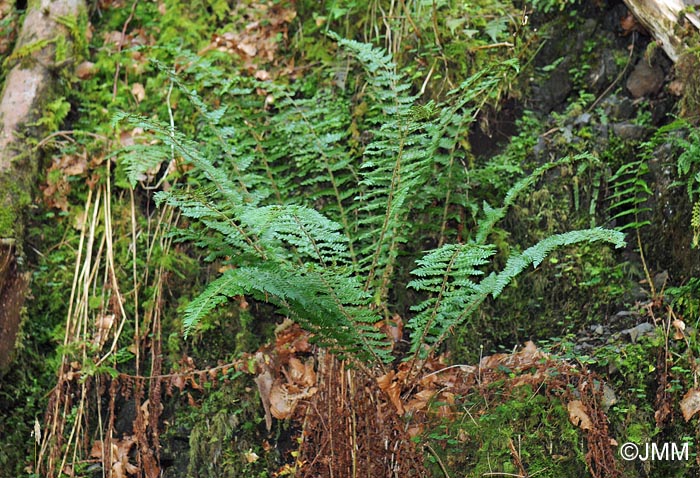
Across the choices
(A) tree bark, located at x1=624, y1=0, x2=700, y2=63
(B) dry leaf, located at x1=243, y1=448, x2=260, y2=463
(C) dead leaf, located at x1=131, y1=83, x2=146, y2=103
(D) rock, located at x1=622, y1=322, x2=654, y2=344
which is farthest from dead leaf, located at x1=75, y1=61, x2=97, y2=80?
(D) rock, located at x1=622, y1=322, x2=654, y2=344

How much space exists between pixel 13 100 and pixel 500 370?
11.2 ft

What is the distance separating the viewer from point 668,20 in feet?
13.0

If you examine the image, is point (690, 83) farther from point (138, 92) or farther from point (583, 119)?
point (138, 92)

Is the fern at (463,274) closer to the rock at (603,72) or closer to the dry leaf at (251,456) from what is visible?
the dry leaf at (251,456)

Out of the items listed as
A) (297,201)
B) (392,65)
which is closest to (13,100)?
(297,201)

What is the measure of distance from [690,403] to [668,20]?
2.11m

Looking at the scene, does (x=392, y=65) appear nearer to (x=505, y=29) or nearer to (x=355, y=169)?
(x=355, y=169)

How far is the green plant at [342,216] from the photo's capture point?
2.97 m

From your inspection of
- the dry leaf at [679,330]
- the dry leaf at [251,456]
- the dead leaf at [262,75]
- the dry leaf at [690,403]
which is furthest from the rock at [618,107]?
the dry leaf at [251,456]

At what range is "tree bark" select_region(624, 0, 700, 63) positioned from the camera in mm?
3877

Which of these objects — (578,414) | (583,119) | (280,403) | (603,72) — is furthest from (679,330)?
(280,403)

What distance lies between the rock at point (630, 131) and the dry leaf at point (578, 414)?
1562 mm

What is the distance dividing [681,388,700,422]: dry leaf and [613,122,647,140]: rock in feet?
4.80

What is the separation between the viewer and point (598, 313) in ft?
11.9
